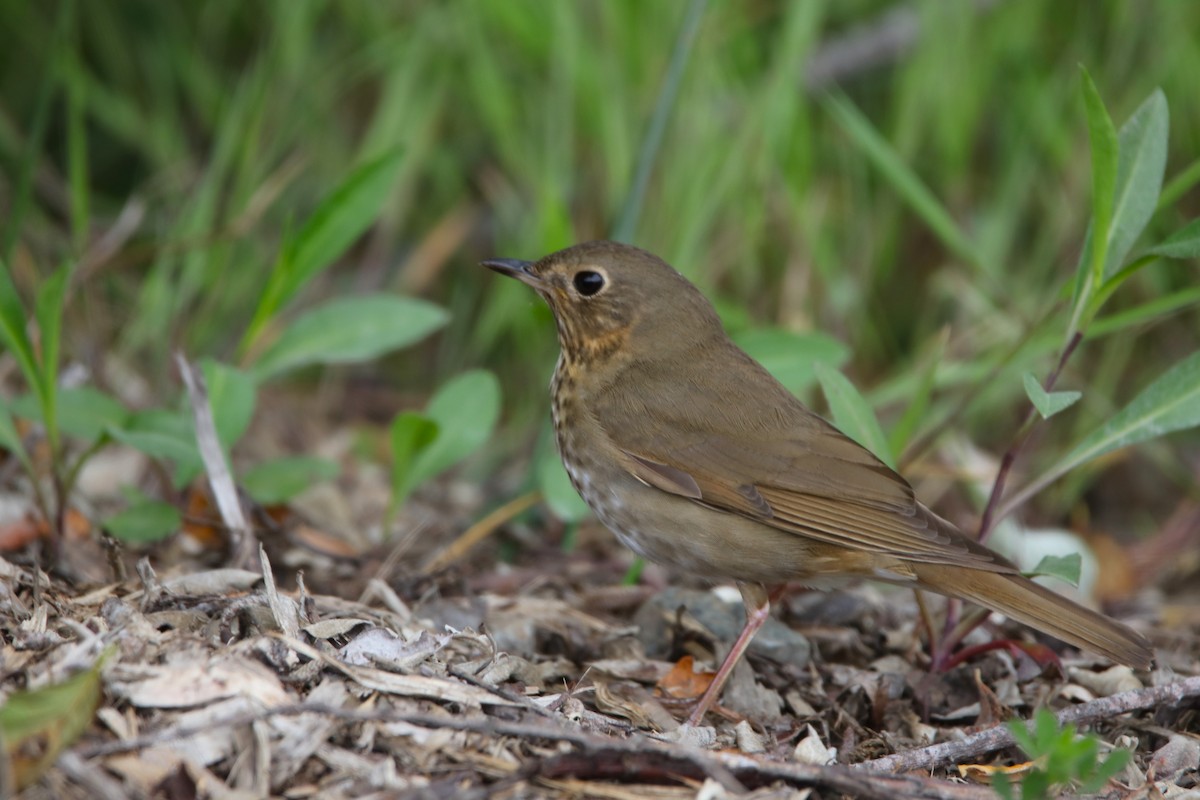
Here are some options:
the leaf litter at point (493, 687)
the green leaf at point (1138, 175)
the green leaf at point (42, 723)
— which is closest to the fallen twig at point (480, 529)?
the leaf litter at point (493, 687)

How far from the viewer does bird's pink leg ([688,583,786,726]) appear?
3.49m

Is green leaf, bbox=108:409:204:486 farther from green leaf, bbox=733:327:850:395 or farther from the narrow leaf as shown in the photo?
green leaf, bbox=733:327:850:395

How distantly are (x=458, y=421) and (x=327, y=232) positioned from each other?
714mm

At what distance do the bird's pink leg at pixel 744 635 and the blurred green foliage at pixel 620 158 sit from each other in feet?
5.77

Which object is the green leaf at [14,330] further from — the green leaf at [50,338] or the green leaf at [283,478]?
the green leaf at [283,478]

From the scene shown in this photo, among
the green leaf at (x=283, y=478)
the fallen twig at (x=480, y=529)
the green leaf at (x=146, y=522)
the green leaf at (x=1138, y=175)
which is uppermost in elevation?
the green leaf at (x=1138, y=175)

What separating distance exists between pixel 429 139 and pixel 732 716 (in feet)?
11.6

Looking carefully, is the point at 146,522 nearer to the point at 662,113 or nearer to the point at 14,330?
the point at 14,330

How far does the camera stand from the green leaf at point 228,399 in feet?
12.8

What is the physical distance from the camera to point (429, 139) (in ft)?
20.5

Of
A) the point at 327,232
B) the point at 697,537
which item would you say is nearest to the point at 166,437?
the point at 327,232

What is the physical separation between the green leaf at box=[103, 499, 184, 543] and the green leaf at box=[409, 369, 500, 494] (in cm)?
75

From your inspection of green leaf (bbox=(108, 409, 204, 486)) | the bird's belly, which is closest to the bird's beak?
the bird's belly

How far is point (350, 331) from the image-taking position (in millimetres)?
4352
